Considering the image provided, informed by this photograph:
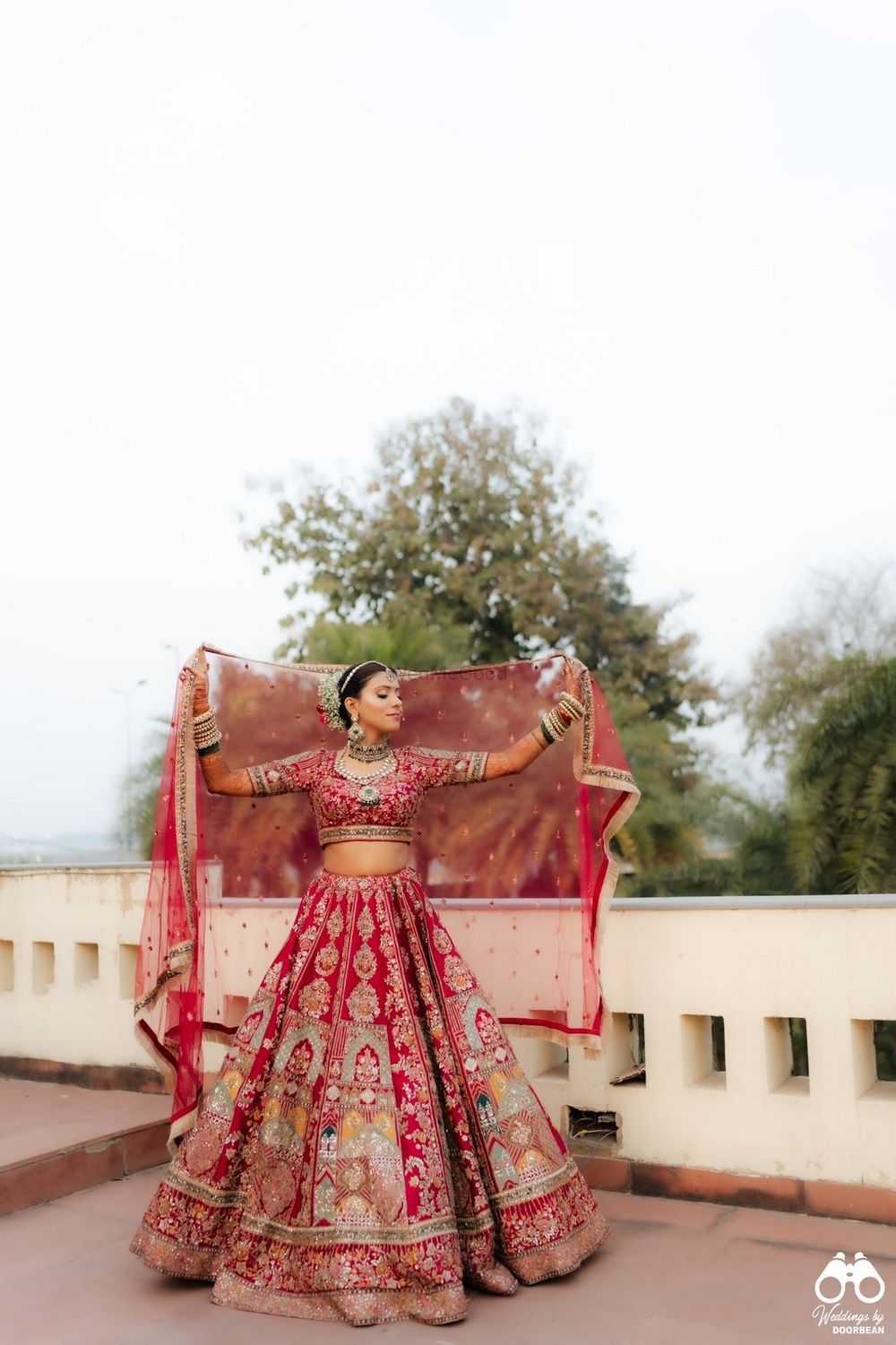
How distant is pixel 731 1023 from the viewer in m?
3.59

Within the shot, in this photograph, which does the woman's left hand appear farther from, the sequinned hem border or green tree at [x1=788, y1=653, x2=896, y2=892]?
Result: green tree at [x1=788, y1=653, x2=896, y2=892]

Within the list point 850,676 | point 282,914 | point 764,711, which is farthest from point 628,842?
point 282,914

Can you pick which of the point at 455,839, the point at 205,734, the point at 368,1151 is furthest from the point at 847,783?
the point at 368,1151

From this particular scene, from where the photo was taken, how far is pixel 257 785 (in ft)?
11.6

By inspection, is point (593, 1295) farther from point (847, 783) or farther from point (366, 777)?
point (847, 783)

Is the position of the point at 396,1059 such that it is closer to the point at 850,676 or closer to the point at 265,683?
the point at 265,683

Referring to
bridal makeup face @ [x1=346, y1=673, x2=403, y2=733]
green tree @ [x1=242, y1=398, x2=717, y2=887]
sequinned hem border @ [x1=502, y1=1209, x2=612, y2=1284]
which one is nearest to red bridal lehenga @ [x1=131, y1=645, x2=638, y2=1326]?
sequinned hem border @ [x1=502, y1=1209, x2=612, y2=1284]

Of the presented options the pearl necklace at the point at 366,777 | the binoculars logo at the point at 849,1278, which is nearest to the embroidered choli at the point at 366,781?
the pearl necklace at the point at 366,777

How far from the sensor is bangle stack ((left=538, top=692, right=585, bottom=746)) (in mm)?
3396

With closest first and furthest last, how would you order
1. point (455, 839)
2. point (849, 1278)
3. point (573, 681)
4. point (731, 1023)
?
point (849, 1278) < point (573, 681) < point (731, 1023) < point (455, 839)

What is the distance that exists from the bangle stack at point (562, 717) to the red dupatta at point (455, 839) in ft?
0.24

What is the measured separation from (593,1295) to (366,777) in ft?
4.91

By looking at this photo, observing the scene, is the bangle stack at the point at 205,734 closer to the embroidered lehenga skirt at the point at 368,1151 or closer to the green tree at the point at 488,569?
the embroidered lehenga skirt at the point at 368,1151

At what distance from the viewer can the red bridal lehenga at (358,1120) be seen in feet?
9.50
